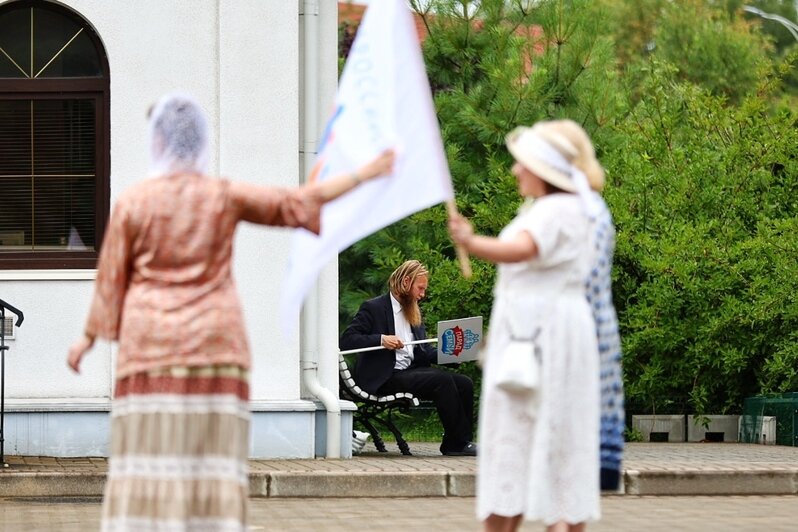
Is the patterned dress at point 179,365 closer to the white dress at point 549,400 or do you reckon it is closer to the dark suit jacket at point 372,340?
the white dress at point 549,400

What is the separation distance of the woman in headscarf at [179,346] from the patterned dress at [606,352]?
1.29 m

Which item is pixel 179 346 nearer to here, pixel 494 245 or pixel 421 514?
pixel 494 245

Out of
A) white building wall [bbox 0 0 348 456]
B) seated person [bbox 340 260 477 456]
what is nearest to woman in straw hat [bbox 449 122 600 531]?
white building wall [bbox 0 0 348 456]

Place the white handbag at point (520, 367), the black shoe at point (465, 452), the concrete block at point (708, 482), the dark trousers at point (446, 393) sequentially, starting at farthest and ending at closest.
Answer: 1. the black shoe at point (465, 452)
2. the dark trousers at point (446, 393)
3. the concrete block at point (708, 482)
4. the white handbag at point (520, 367)

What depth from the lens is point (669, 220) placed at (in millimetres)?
16375

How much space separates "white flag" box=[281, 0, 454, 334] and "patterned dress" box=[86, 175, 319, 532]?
19.0 inches

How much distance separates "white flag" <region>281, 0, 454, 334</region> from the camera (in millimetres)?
6434

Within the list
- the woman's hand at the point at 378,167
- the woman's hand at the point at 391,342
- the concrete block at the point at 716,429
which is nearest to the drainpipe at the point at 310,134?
the woman's hand at the point at 391,342

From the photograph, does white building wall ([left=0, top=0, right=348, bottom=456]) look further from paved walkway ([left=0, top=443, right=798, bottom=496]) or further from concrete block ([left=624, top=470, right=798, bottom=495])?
concrete block ([left=624, top=470, right=798, bottom=495])

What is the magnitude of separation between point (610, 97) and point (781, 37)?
4515 cm

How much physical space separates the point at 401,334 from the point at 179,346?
7.51 m

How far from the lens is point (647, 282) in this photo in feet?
52.8

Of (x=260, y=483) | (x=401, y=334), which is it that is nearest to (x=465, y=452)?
(x=401, y=334)

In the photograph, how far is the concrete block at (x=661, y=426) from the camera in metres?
16.2
